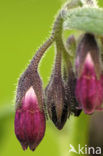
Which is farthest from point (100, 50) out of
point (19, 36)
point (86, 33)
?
point (19, 36)

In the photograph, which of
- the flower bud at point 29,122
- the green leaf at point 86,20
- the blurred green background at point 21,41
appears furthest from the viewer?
the blurred green background at point 21,41

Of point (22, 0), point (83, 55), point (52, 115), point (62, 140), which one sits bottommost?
point (62, 140)

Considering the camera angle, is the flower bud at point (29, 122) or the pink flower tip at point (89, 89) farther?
the flower bud at point (29, 122)

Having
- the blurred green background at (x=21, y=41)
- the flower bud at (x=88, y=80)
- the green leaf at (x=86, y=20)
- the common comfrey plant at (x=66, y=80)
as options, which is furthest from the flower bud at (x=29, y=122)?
the blurred green background at (x=21, y=41)

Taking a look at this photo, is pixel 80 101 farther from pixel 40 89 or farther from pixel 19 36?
pixel 19 36

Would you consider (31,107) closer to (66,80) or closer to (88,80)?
(66,80)

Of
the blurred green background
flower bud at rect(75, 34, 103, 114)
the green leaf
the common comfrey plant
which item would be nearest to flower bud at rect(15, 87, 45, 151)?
the common comfrey plant

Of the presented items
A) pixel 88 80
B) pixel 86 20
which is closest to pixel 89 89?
pixel 88 80

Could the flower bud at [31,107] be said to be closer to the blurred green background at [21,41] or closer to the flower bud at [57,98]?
the flower bud at [57,98]
